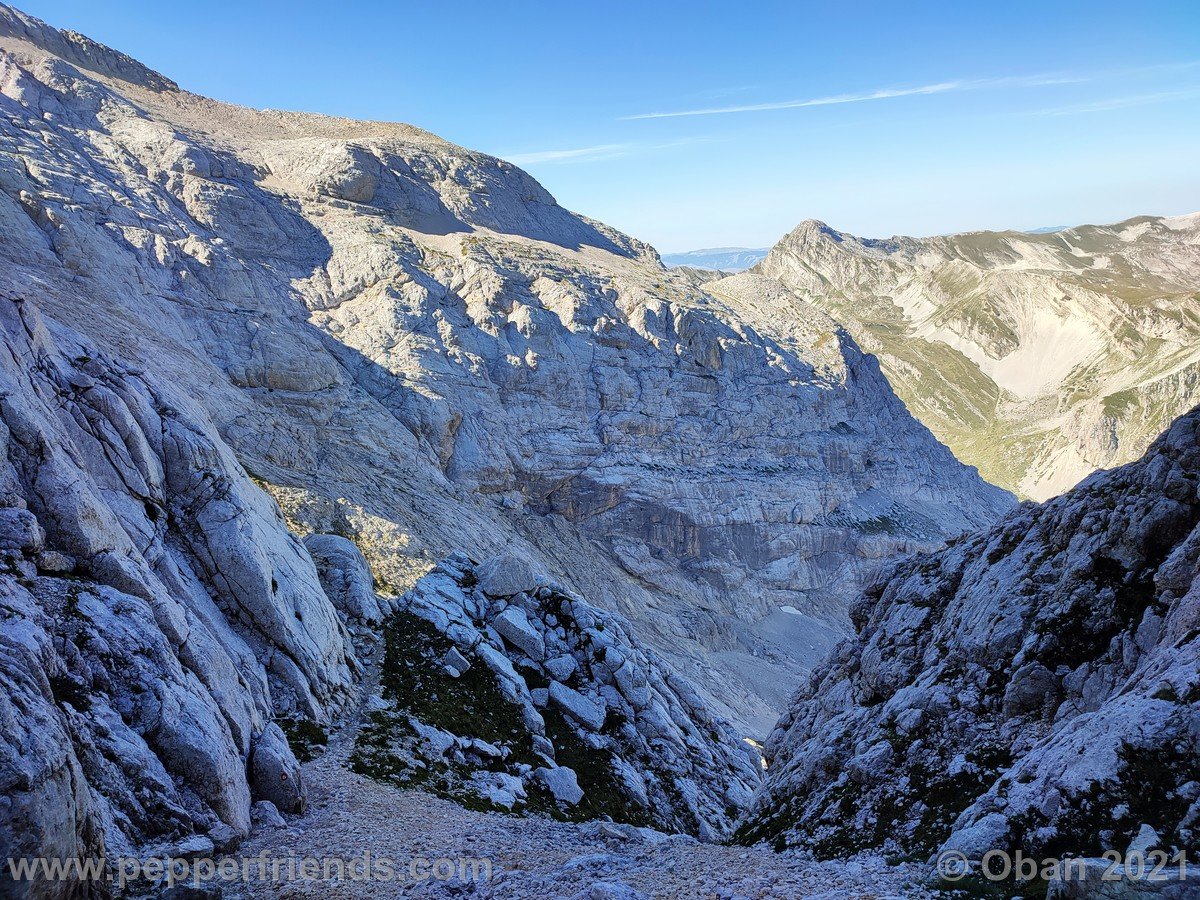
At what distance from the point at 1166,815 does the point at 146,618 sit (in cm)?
2318

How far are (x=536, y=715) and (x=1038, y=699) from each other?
78.3 feet

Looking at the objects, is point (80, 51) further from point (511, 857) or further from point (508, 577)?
point (511, 857)

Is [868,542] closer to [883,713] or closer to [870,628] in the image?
[870,628]

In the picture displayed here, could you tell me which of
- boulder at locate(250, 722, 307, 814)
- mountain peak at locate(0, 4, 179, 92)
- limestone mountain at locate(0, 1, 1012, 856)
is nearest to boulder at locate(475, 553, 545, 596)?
limestone mountain at locate(0, 1, 1012, 856)

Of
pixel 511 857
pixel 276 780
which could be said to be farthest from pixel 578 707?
pixel 276 780

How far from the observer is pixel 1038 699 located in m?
19.7

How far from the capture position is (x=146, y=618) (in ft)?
67.2

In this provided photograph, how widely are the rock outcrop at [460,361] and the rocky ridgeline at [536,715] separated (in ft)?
32.8

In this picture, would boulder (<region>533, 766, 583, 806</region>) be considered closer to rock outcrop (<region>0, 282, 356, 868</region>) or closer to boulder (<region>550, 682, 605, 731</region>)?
boulder (<region>550, 682, 605, 731</region>)

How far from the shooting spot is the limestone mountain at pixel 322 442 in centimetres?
1928

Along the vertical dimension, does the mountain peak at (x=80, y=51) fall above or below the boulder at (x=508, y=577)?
above

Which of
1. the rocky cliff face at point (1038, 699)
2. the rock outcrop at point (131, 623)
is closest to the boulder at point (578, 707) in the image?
the rock outcrop at point (131, 623)

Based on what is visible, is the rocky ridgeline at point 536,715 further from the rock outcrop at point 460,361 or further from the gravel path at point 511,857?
the rock outcrop at point 460,361

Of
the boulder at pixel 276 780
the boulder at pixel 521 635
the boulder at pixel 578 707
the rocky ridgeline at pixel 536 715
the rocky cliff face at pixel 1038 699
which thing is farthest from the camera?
the boulder at pixel 521 635
